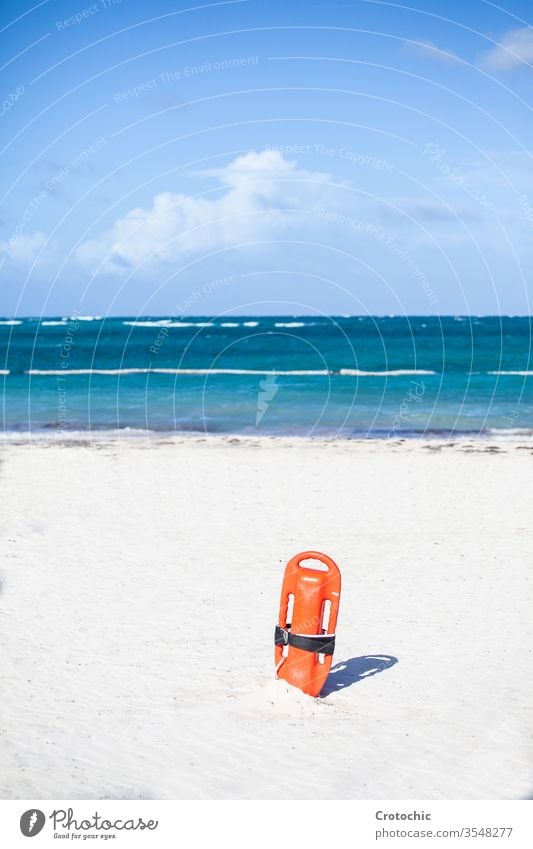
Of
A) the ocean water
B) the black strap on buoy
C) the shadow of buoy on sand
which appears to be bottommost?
the shadow of buoy on sand

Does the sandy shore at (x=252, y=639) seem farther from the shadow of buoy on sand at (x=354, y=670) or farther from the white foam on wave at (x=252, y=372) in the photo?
the white foam on wave at (x=252, y=372)

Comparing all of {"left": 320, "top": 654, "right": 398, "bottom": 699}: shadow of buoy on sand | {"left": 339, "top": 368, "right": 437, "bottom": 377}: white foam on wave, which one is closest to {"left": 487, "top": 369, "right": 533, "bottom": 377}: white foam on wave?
{"left": 339, "top": 368, "right": 437, "bottom": 377}: white foam on wave

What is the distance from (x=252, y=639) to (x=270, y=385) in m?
27.6

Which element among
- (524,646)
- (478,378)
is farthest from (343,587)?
(478,378)

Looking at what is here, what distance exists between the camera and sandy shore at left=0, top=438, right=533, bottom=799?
5812mm

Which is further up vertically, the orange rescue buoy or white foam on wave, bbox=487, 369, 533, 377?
white foam on wave, bbox=487, 369, 533, 377

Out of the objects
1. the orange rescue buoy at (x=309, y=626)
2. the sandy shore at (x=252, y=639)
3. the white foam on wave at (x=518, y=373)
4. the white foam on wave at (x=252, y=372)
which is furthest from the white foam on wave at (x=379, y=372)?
the orange rescue buoy at (x=309, y=626)

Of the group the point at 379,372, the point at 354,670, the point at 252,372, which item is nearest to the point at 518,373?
the point at 379,372

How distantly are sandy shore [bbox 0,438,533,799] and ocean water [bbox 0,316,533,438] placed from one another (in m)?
9.06

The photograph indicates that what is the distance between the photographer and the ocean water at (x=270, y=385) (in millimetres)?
25000

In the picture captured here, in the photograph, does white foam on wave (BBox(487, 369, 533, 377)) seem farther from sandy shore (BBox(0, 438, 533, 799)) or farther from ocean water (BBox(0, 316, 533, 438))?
sandy shore (BBox(0, 438, 533, 799))

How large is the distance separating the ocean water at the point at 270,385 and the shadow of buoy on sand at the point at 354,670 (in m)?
14.7
